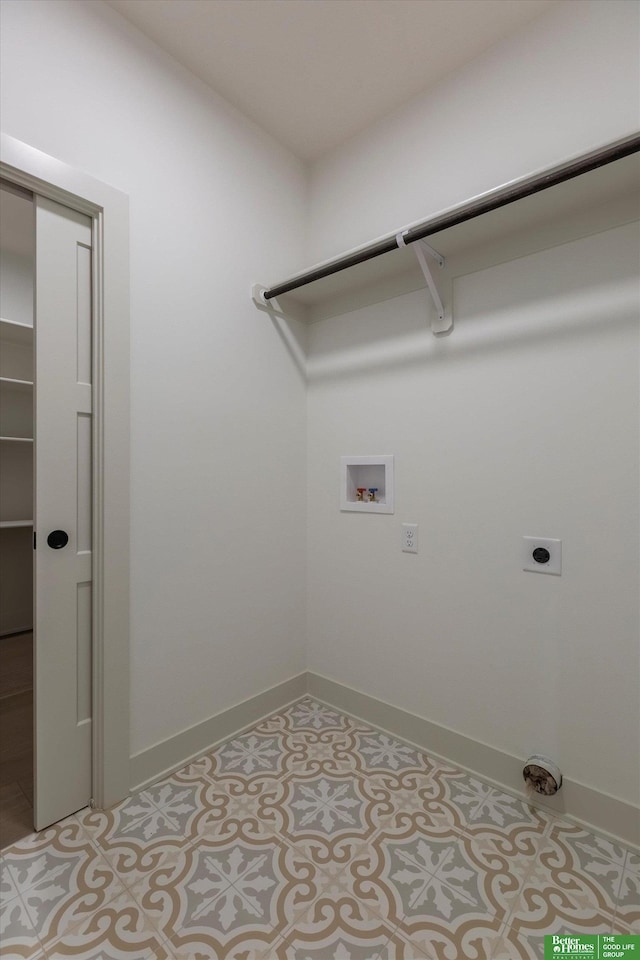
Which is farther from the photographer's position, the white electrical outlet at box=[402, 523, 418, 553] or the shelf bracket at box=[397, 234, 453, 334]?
the white electrical outlet at box=[402, 523, 418, 553]

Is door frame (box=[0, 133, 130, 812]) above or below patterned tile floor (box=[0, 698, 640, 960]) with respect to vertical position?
above

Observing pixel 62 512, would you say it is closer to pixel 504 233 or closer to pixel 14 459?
pixel 504 233

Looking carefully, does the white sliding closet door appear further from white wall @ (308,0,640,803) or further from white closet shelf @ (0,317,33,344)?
white closet shelf @ (0,317,33,344)

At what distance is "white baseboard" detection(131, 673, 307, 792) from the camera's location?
1.55 metres

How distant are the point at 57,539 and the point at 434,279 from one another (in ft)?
5.27

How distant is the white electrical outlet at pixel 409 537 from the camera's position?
1.79 meters

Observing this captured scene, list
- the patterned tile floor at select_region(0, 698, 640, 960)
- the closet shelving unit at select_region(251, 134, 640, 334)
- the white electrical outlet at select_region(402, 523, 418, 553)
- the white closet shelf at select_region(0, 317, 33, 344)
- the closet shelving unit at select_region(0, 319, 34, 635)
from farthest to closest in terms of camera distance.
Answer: the closet shelving unit at select_region(0, 319, 34, 635) < the white closet shelf at select_region(0, 317, 33, 344) < the white electrical outlet at select_region(402, 523, 418, 553) < the closet shelving unit at select_region(251, 134, 640, 334) < the patterned tile floor at select_region(0, 698, 640, 960)

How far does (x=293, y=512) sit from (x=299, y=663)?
739 millimetres

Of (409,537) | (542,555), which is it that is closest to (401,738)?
(409,537)

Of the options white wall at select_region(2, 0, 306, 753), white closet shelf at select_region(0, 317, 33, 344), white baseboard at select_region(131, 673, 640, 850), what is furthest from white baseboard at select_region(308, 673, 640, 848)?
white closet shelf at select_region(0, 317, 33, 344)

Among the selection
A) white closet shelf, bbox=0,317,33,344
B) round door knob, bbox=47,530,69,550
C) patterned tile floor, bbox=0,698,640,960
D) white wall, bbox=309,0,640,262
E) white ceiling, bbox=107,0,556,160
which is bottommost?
patterned tile floor, bbox=0,698,640,960

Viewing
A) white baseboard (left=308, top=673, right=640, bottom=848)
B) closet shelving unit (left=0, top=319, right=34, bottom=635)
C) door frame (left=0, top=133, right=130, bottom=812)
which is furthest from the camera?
closet shelving unit (left=0, top=319, right=34, bottom=635)

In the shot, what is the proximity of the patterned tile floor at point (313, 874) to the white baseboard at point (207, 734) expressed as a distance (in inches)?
2.0

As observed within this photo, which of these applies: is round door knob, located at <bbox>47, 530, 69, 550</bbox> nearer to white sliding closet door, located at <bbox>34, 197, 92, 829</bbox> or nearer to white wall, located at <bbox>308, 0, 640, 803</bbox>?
white sliding closet door, located at <bbox>34, 197, 92, 829</bbox>
